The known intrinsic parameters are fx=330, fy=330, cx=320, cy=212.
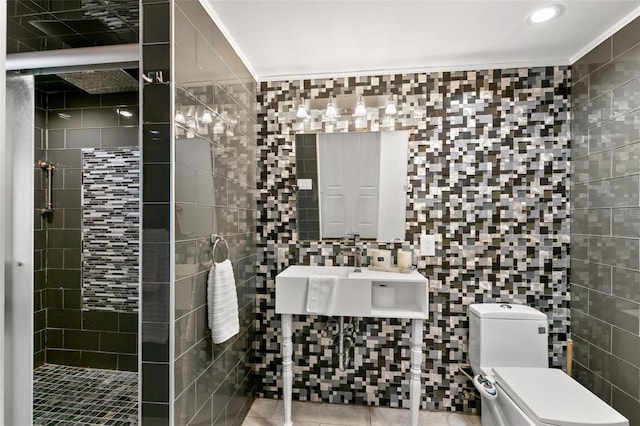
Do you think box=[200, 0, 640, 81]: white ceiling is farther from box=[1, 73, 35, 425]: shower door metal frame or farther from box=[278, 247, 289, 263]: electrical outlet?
box=[278, 247, 289, 263]: electrical outlet

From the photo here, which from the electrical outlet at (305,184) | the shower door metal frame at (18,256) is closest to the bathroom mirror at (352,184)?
the electrical outlet at (305,184)

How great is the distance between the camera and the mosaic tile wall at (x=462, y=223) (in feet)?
7.38

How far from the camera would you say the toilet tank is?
6.74 feet

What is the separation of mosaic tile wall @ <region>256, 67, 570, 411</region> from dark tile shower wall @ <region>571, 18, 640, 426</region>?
4.7 inches

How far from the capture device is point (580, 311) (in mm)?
2125

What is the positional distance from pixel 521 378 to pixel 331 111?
199 centimetres

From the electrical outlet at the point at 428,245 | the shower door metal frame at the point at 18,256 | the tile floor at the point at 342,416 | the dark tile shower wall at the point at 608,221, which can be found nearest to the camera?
the shower door metal frame at the point at 18,256

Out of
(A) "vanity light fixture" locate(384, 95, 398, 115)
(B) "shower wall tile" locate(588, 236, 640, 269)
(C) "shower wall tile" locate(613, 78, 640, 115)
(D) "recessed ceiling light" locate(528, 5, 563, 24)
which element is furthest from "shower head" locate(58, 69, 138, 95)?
(B) "shower wall tile" locate(588, 236, 640, 269)

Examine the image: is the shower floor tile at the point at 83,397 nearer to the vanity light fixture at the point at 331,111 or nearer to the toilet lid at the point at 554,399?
the toilet lid at the point at 554,399

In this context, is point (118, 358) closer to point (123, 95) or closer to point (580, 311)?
point (123, 95)

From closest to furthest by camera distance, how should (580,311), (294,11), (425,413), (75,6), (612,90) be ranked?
(75,6) → (294,11) → (612,90) → (580,311) → (425,413)

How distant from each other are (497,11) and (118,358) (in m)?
2.89

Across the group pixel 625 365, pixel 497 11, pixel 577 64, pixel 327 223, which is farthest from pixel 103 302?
pixel 577 64

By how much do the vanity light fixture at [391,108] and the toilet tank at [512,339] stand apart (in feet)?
4.85
